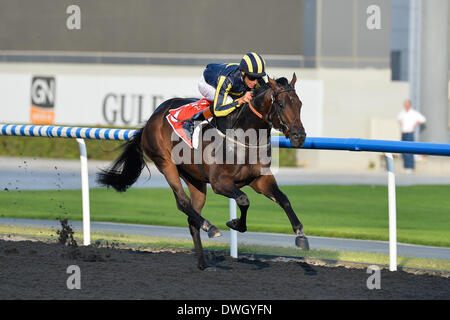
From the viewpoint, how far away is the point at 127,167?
26.2 feet

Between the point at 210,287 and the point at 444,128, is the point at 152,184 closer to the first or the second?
the point at 444,128

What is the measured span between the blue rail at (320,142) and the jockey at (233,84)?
2.48 ft

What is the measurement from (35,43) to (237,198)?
18.8 meters

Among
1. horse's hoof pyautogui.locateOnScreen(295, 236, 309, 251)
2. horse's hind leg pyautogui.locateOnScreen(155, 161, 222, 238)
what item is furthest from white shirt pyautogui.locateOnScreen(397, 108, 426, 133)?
horse's hoof pyautogui.locateOnScreen(295, 236, 309, 251)

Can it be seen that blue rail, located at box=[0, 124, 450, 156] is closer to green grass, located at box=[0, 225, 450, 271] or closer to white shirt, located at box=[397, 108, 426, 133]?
green grass, located at box=[0, 225, 450, 271]

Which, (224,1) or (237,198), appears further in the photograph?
(224,1)

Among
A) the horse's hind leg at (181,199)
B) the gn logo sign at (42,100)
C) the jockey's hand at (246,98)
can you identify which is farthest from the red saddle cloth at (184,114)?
the gn logo sign at (42,100)

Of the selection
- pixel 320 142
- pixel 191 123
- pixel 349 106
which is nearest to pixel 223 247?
pixel 320 142

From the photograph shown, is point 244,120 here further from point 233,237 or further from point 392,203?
point 233,237

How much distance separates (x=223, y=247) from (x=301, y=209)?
131 inches

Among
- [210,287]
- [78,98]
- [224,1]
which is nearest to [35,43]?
[78,98]

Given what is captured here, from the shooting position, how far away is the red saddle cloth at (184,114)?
23.1ft
